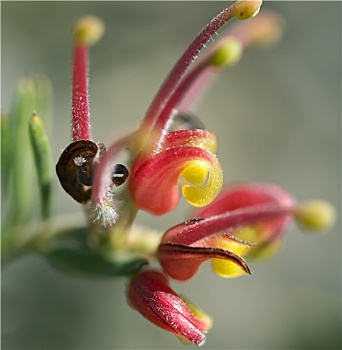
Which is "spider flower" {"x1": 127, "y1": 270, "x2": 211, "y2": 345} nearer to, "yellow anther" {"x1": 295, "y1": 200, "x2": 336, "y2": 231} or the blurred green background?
"yellow anther" {"x1": 295, "y1": 200, "x2": 336, "y2": 231}

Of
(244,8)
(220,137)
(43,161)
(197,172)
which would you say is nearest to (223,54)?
(244,8)

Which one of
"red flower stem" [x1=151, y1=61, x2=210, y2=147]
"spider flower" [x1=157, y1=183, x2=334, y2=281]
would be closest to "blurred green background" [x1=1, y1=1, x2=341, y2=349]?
"spider flower" [x1=157, y1=183, x2=334, y2=281]

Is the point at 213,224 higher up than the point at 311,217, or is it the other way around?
the point at 311,217

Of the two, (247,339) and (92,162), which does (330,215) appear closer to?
(92,162)

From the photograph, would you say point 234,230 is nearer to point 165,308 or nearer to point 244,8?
point 165,308

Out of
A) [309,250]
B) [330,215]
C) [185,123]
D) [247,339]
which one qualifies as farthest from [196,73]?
[309,250]

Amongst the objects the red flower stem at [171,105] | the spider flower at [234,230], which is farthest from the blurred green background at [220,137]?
the red flower stem at [171,105]

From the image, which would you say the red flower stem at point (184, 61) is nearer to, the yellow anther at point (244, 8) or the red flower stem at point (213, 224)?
the yellow anther at point (244, 8)
